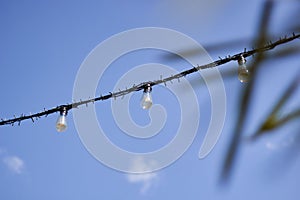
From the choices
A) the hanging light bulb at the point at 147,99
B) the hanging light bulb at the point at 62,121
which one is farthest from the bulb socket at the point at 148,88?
the hanging light bulb at the point at 62,121

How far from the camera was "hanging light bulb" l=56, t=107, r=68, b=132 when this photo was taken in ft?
11.7

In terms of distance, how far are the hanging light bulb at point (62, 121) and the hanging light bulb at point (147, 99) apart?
93 centimetres

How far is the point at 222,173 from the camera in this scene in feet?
1.00

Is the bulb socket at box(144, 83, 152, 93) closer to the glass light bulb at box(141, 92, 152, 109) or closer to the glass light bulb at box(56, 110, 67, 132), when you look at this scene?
the glass light bulb at box(141, 92, 152, 109)

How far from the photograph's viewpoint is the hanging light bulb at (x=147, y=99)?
118 inches

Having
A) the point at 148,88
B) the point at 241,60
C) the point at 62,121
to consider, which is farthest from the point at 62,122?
the point at 241,60

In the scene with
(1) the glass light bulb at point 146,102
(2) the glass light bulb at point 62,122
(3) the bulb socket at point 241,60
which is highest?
(2) the glass light bulb at point 62,122

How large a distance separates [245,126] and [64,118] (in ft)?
11.1

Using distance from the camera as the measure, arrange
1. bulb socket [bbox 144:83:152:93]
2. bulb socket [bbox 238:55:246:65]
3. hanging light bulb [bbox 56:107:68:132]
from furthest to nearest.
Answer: hanging light bulb [bbox 56:107:68:132], bulb socket [bbox 144:83:152:93], bulb socket [bbox 238:55:246:65]

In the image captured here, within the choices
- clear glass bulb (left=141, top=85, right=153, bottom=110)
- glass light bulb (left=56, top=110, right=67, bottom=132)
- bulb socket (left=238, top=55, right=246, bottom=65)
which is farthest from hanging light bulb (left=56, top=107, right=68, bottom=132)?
bulb socket (left=238, top=55, right=246, bottom=65)

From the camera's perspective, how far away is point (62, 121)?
3.56 meters

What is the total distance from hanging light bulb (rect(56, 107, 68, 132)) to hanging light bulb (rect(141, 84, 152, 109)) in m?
0.93

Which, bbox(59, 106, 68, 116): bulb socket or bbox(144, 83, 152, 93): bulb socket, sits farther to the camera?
bbox(59, 106, 68, 116): bulb socket

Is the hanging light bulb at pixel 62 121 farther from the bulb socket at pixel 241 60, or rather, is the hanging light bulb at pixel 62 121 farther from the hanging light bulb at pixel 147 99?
the bulb socket at pixel 241 60
